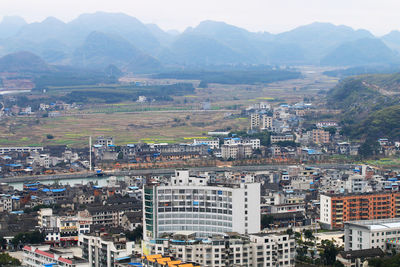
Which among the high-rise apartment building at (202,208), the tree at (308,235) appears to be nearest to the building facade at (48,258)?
the high-rise apartment building at (202,208)

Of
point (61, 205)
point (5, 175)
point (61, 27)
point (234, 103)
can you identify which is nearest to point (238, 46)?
point (61, 27)

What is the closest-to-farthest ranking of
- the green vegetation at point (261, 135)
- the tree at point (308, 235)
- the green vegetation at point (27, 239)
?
the tree at point (308, 235) < the green vegetation at point (27, 239) < the green vegetation at point (261, 135)

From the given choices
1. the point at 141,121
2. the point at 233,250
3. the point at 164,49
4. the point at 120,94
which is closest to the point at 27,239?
the point at 233,250

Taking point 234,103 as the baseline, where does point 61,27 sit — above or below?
above

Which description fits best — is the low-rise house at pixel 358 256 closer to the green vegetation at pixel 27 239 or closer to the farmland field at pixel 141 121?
the green vegetation at pixel 27 239

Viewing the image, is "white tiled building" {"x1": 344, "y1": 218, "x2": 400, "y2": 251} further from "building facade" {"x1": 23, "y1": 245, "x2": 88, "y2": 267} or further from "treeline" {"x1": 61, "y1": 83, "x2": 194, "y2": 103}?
"treeline" {"x1": 61, "y1": 83, "x2": 194, "y2": 103}

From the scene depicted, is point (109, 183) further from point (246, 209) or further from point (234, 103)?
point (234, 103)

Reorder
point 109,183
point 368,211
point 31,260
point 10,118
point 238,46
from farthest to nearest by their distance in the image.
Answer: point 238,46, point 10,118, point 109,183, point 368,211, point 31,260
